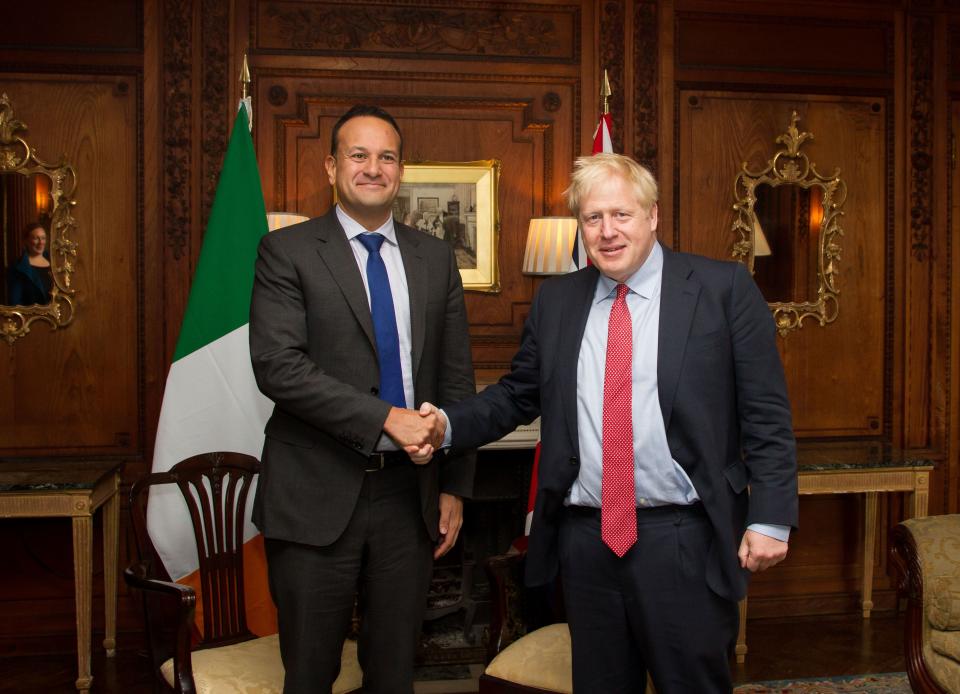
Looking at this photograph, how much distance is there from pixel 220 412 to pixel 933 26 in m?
3.88

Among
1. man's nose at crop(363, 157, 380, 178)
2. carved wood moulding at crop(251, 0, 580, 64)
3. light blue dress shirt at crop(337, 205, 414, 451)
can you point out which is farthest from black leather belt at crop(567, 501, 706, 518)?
carved wood moulding at crop(251, 0, 580, 64)

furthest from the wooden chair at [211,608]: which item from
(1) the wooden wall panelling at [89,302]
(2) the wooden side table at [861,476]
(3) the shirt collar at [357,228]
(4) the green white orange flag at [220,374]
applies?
(2) the wooden side table at [861,476]

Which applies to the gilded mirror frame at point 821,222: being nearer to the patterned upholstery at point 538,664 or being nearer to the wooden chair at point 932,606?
the wooden chair at point 932,606

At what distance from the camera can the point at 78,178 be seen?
412 cm

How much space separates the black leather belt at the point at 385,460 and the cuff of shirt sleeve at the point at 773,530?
0.81 metres

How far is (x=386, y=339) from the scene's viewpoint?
223 cm

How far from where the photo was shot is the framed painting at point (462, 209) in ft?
14.2

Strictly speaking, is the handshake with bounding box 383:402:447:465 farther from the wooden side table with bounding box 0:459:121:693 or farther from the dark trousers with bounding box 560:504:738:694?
the wooden side table with bounding box 0:459:121:693

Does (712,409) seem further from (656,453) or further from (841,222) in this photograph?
(841,222)

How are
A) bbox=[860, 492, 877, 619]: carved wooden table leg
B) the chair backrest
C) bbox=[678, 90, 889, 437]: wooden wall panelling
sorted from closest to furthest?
1. the chair backrest
2. bbox=[860, 492, 877, 619]: carved wooden table leg
3. bbox=[678, 90, 889, 437]: wooden wall panelling

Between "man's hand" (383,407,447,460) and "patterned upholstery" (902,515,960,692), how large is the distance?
5.26 feet

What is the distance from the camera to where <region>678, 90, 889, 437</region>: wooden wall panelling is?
179 inches

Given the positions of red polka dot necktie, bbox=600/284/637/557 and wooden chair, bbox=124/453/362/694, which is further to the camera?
wooden chair, bbox=124/453/362/694

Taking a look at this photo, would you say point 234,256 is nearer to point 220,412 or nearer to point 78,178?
point 220,412
